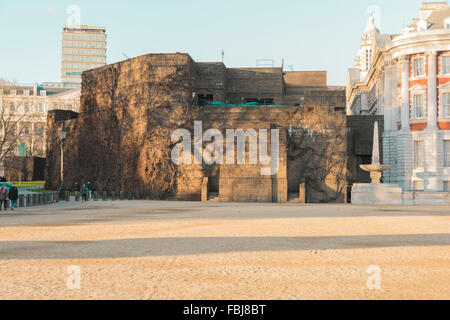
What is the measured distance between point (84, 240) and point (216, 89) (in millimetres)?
38368

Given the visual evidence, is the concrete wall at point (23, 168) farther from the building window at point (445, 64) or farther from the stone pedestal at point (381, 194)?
the building window at point (445, 64)

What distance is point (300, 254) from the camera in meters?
10.6

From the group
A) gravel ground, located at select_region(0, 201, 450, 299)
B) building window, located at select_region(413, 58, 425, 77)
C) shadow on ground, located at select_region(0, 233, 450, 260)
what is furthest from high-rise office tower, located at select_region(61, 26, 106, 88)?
shadow on ground, located at select_region(0, 233, 450, 260)

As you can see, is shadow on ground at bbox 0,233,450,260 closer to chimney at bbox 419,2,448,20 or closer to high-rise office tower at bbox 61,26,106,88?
chimney at bbox 419,2,448,20

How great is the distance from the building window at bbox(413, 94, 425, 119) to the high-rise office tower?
132 m

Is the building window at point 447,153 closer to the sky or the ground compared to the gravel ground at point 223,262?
closer to the sky

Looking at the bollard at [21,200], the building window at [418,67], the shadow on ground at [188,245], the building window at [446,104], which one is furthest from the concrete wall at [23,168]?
the shadow on ground at [188,245]

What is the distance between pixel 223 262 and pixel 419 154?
40.2 metres

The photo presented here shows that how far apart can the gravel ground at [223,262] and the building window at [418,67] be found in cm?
3362

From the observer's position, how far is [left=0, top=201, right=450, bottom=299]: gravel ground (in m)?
6.81

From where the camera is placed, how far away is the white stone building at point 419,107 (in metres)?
43.9

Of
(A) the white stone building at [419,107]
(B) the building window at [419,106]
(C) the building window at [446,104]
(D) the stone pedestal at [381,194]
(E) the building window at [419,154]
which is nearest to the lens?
(D) the stone pedestal at [381,194]

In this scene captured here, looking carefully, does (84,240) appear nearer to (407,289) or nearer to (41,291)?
(41,291)
